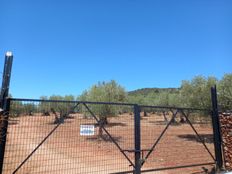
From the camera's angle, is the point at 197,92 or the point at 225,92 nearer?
the point at 225,92

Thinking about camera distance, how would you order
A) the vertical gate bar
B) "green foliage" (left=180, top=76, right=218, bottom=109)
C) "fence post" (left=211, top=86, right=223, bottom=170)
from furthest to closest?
"green foliage" (left=180, top=76, right=218, bottom=109), "fence post" (left=211, top=86, right=223, bottom=170), the vertical gate bar

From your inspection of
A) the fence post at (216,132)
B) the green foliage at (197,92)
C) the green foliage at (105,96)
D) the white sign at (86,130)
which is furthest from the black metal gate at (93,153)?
the green foliage at (197,92)

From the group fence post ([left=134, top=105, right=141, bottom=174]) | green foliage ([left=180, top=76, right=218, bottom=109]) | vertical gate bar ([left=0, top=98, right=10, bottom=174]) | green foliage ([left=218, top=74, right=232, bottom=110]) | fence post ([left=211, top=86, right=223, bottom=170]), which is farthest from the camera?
green foliage ([left=180, top=76, right=218, bottom=109])

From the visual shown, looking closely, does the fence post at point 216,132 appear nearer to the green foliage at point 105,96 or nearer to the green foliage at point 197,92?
the green foliage at point 197,92

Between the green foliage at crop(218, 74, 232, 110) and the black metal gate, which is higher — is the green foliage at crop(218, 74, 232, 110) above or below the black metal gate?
above

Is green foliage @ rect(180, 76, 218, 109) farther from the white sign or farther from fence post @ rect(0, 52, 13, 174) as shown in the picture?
fence post @ rect(0, 52, 13, 174)

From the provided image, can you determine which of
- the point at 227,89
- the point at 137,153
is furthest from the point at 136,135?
the point at 227,89

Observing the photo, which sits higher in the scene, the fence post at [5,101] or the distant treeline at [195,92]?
the distant treeline at [195,92]

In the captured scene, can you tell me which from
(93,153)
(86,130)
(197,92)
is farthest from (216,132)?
(197,92)

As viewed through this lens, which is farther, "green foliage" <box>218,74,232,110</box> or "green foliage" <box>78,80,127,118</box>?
"green foliage" <box>78,80,127,118</box>

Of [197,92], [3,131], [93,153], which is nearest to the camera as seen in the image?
[3,131]

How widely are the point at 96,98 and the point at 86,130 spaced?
12.9 m

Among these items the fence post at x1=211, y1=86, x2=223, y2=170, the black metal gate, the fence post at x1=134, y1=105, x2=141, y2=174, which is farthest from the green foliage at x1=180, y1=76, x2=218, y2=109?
the fence post at x1=134, y1=105, x2=141, y2=174

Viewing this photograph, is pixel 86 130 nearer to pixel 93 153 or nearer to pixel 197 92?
pixel 93 153
